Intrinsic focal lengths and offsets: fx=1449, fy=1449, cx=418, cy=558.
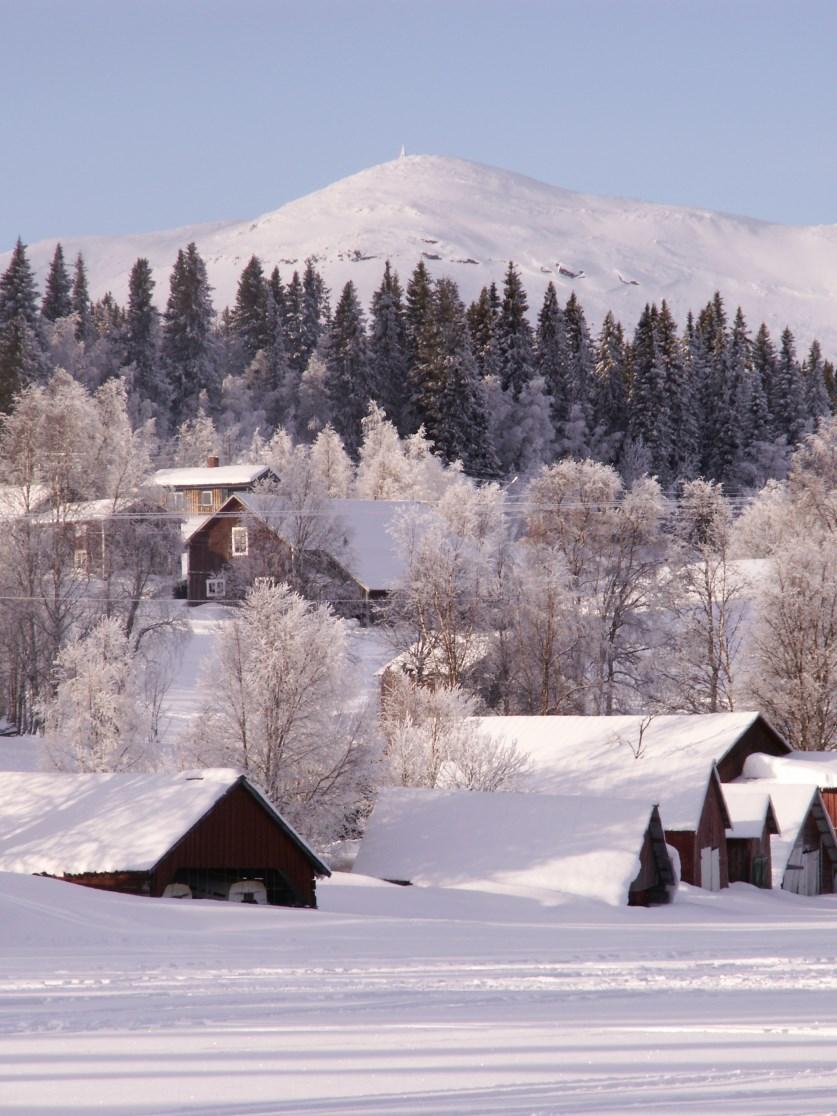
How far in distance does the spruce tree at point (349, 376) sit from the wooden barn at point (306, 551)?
34.4 m

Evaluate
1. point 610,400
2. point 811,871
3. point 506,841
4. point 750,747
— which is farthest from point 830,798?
point 610,400

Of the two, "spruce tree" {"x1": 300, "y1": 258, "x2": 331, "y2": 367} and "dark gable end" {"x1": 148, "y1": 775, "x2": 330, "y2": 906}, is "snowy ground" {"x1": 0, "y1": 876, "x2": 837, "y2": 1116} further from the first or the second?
"spruce tree" {"x1": 300, "y1": 258, "x2": 331, "y2": 367}

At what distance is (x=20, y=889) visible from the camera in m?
23.8

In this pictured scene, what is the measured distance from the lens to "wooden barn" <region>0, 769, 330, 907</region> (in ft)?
99.5

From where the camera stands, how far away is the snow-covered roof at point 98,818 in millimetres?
30453

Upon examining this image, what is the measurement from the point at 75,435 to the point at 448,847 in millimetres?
36195

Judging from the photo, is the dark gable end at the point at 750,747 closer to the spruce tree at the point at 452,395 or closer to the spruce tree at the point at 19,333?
the spruce tree at the point at 452,395

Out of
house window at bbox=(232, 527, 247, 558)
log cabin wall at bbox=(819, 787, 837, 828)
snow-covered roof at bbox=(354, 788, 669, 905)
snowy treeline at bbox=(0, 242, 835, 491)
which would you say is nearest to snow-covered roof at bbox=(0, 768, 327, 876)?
snow-covered roof at bbox=(354, 788, 669, 905)

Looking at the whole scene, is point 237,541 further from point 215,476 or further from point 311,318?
point 311,318

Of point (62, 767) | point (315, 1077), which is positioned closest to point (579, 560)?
point (62, 767)

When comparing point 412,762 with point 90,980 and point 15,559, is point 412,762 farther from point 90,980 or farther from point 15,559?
point 90,980

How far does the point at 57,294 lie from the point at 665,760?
11262cm

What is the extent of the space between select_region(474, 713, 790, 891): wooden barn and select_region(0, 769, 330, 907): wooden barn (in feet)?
40.9

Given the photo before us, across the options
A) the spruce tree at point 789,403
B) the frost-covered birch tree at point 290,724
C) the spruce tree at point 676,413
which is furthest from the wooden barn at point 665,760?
the spruce tree at point 789,403
